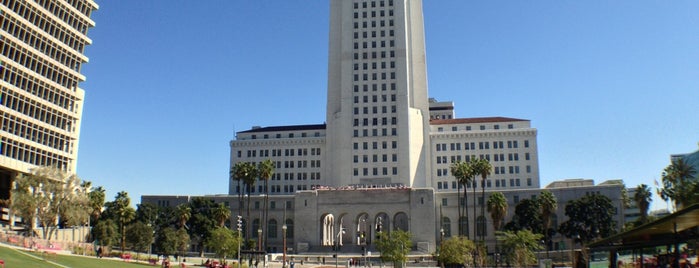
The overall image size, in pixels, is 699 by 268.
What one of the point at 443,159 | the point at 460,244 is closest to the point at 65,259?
the point at 460,244

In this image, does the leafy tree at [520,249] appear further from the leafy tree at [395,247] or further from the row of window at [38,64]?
the row of window at [38,64]

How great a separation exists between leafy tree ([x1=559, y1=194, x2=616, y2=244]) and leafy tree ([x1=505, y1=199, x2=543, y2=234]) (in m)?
3.99

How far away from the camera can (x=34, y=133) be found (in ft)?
255

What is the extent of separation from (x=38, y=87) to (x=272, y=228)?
54.3 metres

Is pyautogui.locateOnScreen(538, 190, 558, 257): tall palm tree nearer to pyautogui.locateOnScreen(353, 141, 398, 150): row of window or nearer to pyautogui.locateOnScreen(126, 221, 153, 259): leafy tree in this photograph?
pyautogui.locateOnScreen(353, 141, 398, 150): row of window

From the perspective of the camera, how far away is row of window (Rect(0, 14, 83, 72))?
7312 centimetres

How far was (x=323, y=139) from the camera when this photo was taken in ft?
439

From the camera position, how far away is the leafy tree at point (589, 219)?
92.7 m

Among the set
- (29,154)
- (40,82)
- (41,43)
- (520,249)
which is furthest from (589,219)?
(41,43)

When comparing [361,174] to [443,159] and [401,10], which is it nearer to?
[443,159]

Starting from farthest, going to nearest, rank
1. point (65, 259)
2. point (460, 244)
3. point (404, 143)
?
1. point (404, 143)
2. point (460, 244)
3. point (65, 259)

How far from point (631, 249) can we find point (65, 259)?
140ft

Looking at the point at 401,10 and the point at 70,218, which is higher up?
the point at 401,10

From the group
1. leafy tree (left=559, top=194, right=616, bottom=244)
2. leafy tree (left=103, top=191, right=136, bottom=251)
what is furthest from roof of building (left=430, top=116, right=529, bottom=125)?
leafy tree (left=103, top=191, right=136, bottom=251)
